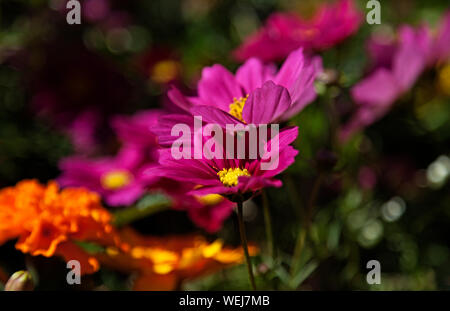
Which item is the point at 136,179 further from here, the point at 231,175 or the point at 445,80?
the point at 445,80

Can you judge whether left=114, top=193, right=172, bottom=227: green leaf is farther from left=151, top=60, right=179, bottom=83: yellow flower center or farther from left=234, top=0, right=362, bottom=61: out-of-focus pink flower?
left=151, top=60, right=179, bottom=83: yellow flower center

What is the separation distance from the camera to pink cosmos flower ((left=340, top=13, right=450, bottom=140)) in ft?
2.30

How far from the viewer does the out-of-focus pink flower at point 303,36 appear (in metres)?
0.70

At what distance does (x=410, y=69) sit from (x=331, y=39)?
4.3 inches

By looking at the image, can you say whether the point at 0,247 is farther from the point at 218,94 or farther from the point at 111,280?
the point at 218,94

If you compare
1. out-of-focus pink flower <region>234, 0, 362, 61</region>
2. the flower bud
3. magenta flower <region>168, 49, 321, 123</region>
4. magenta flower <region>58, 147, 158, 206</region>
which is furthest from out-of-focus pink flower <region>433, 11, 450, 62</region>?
the flower bud

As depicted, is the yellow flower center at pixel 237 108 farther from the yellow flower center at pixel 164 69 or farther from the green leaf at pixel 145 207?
the yellow flower center at pixel 164 69

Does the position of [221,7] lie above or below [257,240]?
above

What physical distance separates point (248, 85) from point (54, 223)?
23cm

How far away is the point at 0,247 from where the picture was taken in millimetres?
705

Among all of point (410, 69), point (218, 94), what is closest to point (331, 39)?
point (410, 69)

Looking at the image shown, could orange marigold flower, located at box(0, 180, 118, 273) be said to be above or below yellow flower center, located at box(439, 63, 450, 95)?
below

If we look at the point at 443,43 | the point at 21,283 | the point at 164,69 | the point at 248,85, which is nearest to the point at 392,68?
the point at 443,43

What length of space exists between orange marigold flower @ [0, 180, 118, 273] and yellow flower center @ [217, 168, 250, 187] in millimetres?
145
